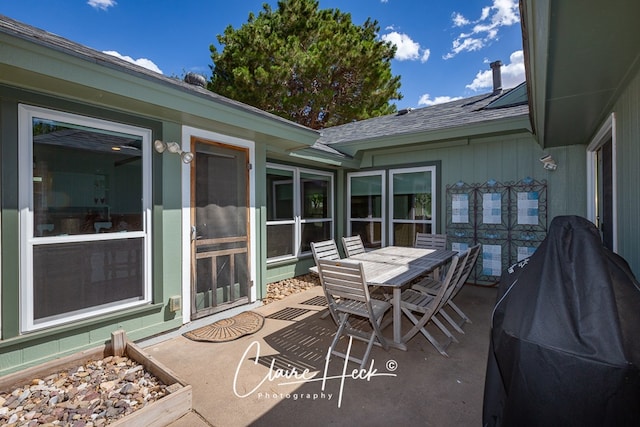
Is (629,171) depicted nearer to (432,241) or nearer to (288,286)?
(432,241)

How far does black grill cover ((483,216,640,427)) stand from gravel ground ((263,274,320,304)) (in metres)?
3.54

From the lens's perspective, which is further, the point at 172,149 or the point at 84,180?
the point at 172,149

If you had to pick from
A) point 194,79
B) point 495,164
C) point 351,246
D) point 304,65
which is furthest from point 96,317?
Answer: point 304,65

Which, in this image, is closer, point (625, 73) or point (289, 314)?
point (625, 73)

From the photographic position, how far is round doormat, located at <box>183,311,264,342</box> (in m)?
3.24

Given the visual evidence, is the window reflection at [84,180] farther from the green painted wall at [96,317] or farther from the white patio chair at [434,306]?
the white patio chair at [434,306]

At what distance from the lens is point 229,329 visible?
344 centimetres

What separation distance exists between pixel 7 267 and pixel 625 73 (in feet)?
15.8

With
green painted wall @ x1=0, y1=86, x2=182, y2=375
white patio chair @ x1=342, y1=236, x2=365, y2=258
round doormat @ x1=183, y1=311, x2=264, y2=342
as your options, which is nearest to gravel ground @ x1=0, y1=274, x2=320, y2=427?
green painted wall @ x1=0, y1=86, x2=182, y2=375

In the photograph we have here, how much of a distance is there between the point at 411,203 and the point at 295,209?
2.30 m

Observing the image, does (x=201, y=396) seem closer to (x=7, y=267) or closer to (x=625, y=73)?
(x=7, y=267)

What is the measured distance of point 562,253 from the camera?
1383 millimetres

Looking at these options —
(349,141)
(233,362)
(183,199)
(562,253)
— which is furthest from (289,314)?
(349,141)

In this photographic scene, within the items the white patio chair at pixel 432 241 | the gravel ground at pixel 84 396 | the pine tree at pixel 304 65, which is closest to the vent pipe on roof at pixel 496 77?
the white patio chair at pixel 432 241
